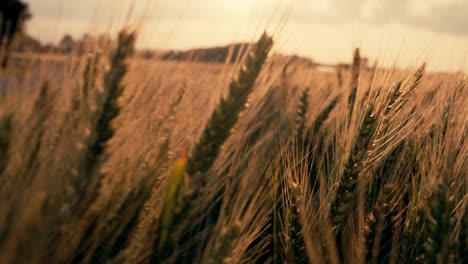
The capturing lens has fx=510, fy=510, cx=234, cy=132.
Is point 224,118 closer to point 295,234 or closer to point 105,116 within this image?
point 105,116

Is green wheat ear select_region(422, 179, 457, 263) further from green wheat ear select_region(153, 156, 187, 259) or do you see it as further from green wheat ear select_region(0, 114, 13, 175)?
green wheat ear select_region(0, 114, 13, 175)

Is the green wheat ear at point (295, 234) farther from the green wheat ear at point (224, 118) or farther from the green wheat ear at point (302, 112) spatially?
the green wheat ear at point (302, 112)

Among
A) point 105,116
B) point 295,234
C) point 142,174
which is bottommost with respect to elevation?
point 295,234

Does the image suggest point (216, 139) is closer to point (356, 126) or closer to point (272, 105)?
point (356, 126)

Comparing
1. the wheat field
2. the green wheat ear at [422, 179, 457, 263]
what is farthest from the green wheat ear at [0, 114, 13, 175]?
the green wheat ear at [422, 179, 457, 263]

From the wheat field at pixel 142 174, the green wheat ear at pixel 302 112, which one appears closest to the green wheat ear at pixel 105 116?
the wheat field at pixel 142 174

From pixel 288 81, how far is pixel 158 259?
2.90 m

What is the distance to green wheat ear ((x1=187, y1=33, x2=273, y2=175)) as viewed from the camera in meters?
1.05

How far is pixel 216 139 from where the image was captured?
1.06m

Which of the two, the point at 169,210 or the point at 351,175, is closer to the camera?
the point at 169,210

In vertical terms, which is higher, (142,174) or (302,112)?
(302,112)

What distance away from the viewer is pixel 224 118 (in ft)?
3.49

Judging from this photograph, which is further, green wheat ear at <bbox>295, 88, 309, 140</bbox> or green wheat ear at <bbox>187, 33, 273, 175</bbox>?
green wheat ear at <bbox>295, 88, 309, 140</bbox>

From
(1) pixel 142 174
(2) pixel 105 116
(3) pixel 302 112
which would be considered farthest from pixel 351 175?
(3) pixel 302 112
